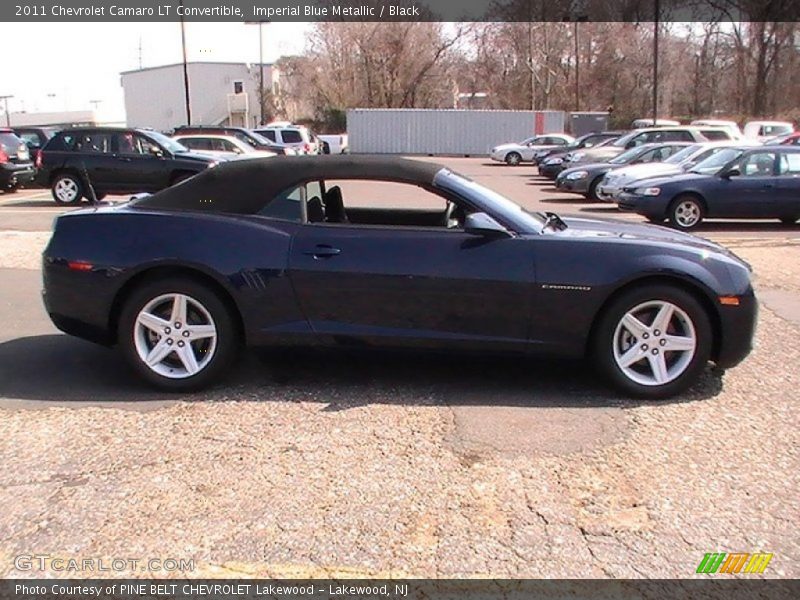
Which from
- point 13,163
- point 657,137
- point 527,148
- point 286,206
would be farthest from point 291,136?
point 286,206

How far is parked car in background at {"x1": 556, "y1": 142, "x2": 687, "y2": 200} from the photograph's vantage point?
1675cm

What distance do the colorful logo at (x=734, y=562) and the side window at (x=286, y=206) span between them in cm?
288

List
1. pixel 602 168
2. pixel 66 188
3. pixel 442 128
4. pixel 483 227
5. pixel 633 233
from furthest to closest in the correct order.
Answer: pixel 442 128 < pixel 602 168 < pixel 66 188 < pixel 633 233 < pixel 483 227

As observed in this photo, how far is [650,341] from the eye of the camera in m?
4.18

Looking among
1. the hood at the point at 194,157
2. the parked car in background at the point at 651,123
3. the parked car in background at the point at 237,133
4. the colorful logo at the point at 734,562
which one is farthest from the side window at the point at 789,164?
the parked car in background at the point at 651,123

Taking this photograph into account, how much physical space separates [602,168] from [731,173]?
4.77m

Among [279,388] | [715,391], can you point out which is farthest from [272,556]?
[715,391]

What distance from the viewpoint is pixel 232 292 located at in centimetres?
419

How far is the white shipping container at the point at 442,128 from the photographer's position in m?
41.9

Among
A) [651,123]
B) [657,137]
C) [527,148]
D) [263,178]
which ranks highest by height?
[651,123]

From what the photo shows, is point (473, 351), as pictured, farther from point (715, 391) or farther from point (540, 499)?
point (715, 391)

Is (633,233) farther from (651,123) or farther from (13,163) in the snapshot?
(651,123)

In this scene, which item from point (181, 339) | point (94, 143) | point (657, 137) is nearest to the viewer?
point (181, 339)

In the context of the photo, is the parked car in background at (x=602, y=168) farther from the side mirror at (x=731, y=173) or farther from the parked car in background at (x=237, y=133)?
the parked car in background at (x=237, y=133)
